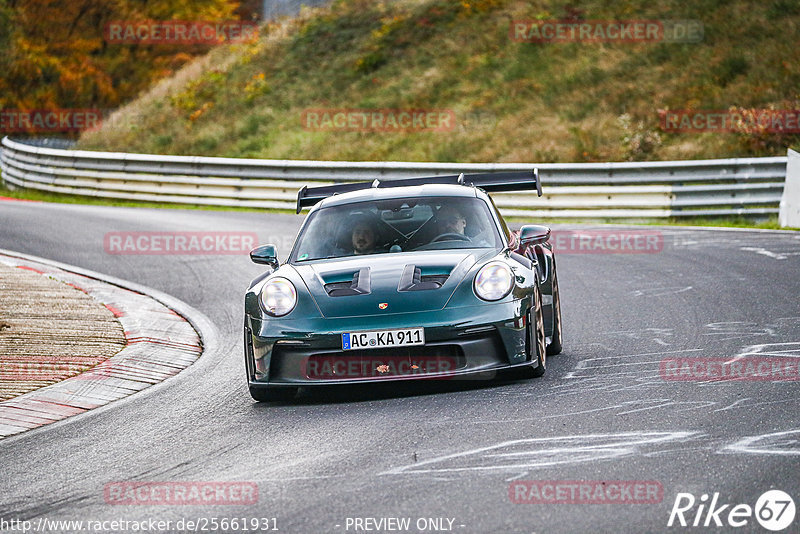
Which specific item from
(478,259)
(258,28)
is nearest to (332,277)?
(478,259)

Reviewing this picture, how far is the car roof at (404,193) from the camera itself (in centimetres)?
833

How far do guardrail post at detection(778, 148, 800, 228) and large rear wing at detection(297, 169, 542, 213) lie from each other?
30.6ft

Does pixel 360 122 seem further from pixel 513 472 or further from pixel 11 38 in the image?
pixel 513 472

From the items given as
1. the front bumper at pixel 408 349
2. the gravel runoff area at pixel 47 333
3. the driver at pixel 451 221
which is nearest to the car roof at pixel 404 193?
the driver at pixel 451 221

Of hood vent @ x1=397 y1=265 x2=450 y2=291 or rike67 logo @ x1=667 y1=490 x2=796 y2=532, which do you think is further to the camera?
hood vent @ x1=397 y1=265 x2=450 y2=291

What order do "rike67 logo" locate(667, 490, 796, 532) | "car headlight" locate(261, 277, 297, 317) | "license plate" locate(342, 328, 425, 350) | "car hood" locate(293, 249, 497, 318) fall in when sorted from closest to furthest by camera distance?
"rike67 logo" locate(667, 490, 796, 532), "license plate" locate(342, 328, 425, 350), "car hood" locate(293, 249, 497, 318), "car headlight" locate(261, 277, 297, 317)

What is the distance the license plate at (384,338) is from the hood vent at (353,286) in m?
0.35

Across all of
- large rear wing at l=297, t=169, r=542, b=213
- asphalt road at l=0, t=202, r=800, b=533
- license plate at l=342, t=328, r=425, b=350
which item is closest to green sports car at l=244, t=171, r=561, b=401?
license plate at l=342, t=328, r=425, b=350

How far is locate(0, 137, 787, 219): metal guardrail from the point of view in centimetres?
1862

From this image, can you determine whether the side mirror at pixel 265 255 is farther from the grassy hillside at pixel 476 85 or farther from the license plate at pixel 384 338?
the grassy hillside at pixel 476 85

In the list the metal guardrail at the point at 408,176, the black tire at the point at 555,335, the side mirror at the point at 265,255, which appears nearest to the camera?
the side mirror at the point at 265,255

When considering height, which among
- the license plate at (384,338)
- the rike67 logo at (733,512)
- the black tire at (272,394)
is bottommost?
the rike67 logo at (733,512)

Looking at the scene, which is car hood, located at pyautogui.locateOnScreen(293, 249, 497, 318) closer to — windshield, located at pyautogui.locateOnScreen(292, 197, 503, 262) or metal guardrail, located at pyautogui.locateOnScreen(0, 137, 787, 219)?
windshield, located at pyautogui.locateOnScreen(292, 197, 503, 262)

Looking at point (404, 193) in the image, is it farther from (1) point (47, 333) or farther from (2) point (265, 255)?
(1) point (47, 333)
